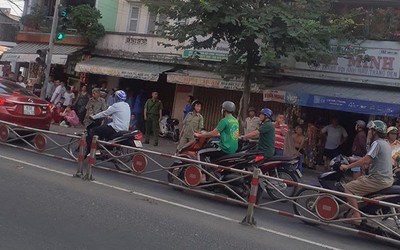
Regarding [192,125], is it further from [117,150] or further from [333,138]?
[333,138]

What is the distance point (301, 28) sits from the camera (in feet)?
42.8

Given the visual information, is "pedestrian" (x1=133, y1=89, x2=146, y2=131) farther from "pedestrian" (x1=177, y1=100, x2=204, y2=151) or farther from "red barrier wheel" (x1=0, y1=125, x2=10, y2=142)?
"red barrier wheel" (x1=0, y1=125, x2=10, y2=142)

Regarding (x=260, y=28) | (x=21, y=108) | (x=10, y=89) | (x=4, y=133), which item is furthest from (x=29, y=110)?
(x=260, y=28)

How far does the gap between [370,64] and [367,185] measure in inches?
335

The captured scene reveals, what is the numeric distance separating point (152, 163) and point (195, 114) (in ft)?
12.2

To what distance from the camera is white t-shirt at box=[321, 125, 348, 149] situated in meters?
14.4

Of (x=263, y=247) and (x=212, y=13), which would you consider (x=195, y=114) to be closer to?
(x=212, y=13)

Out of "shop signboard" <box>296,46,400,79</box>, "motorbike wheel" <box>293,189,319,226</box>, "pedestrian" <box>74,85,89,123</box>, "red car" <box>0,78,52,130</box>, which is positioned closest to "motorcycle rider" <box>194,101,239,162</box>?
"motorbike wheel" <box>293,189,319,226</box>

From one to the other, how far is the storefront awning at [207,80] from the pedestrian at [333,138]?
2489mm

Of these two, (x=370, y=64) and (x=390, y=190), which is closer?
(x=390, y=190)

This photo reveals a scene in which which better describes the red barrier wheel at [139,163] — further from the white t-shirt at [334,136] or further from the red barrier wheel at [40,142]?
the white t-shirt at [334,136]

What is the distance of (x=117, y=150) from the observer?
9.07 m

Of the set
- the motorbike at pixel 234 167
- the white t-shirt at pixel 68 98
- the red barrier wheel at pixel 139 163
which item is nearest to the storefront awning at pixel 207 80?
the white t-shirt at pixel 68 98

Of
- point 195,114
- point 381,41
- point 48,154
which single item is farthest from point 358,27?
point 48,154
